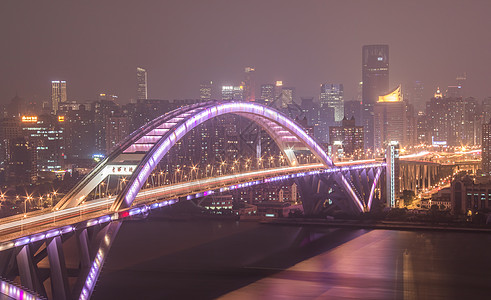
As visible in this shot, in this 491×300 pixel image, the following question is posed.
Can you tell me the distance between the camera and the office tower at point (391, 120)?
112375 mm

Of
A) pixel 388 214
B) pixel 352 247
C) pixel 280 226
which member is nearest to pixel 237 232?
pixel 280 226

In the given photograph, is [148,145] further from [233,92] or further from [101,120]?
[233,92]

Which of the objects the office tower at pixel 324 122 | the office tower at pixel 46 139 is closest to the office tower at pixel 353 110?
the office tower at pixel 324 122

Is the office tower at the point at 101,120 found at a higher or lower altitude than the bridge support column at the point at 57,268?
higher

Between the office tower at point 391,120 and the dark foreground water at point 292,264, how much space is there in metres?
75.6

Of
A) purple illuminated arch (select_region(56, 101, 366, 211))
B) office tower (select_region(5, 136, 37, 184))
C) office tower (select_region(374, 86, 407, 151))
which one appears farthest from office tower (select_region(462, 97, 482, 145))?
purple illuminated arch (select_region(56, 101, 366, 211))

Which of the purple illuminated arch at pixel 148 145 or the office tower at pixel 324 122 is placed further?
the office tower at pixel 324 122

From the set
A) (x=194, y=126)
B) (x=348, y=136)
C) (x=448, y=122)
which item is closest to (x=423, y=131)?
(x=448, y=122)

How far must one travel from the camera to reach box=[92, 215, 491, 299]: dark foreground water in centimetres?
2281

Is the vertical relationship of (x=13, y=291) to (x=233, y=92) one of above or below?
below

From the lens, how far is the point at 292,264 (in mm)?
27719

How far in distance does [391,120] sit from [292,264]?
291 ft

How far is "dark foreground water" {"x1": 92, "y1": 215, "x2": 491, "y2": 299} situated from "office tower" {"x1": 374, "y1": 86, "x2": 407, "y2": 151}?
75635 millimetres

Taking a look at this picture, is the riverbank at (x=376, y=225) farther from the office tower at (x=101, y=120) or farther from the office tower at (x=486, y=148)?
the office tower at (x=101, y=120)
